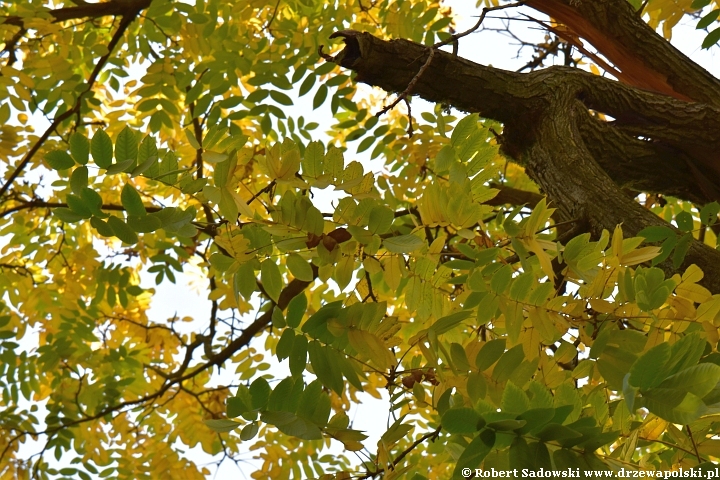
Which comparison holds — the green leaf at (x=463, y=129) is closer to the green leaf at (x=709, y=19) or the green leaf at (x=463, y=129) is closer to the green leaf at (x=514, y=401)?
the green leaf at (x=514, y=401)

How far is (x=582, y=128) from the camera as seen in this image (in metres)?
1.98

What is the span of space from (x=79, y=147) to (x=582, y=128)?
4.56ft

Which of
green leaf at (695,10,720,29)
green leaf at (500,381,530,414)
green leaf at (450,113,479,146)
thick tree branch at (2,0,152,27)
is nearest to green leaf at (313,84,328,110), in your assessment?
thick tree branch at (2,0,152,27)

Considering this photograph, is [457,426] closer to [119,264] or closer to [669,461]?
[669,461]

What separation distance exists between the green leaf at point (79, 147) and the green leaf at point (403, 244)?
0.55m

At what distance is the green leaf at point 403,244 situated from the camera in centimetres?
114

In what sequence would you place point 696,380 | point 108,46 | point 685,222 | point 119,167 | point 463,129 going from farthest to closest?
point 108,46, point 685,222, point 463,129, point 119,167, point 696,380

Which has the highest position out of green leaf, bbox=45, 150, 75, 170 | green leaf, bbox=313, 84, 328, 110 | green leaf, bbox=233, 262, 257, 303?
green leaf, bbox=313, 84, 328, 110

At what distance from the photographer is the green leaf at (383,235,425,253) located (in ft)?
3.75

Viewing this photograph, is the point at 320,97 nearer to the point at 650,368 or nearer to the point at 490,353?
the point at 490,353

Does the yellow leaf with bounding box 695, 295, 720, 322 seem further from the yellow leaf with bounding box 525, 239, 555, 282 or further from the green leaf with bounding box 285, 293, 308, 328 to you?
the green leaf with bounding box 285, 293, 308, 328

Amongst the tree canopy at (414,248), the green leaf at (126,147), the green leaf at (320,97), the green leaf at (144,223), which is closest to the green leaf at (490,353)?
the tree canopy at (414,248)

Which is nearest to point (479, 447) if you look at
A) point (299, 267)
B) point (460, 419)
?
point (460, 419)

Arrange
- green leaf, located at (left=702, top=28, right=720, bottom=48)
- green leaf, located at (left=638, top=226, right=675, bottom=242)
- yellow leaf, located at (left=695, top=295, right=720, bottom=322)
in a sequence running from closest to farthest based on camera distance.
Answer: yellow leaf, located at (left=695, top=295, right=720, bottom=322)
green leaf, located at (left=638, top=226, right=675, bottom=242)
green leaf, located at (left=702, top=28, right=720, bottom=48)
